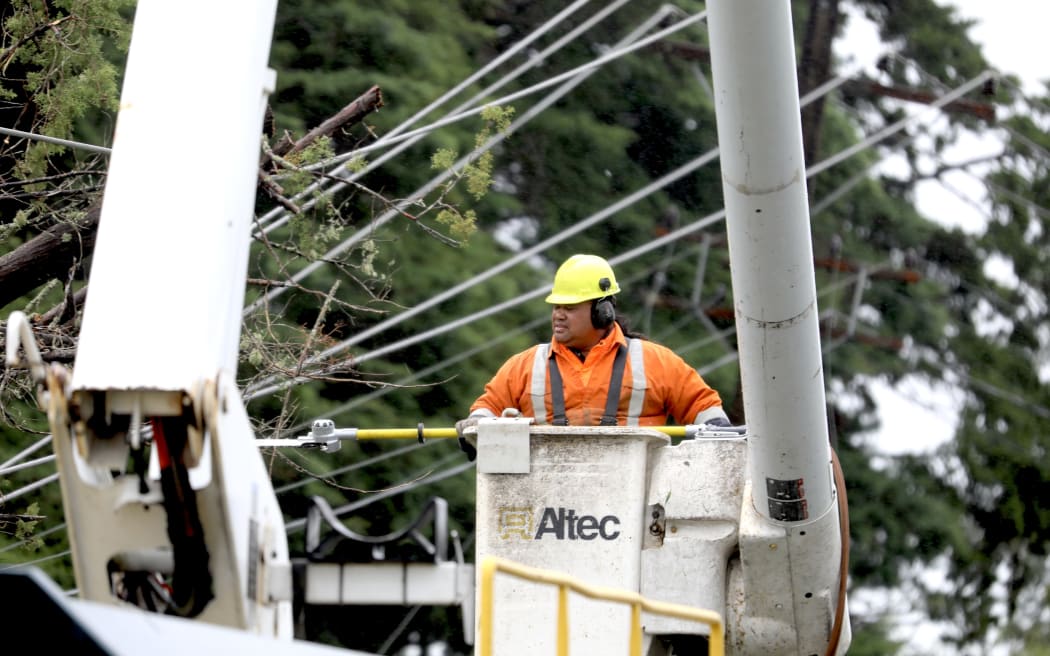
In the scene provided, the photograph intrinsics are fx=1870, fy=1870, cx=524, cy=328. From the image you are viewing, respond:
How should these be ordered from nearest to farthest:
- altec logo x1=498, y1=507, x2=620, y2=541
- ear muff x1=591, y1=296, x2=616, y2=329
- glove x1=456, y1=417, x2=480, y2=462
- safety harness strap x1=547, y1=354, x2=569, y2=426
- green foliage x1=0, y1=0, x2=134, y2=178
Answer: altec logo x1=498, y1=507, x2=620, y2=541
glove x1=456, y1=417, x2=480, y2=462
safety harness strap x1=547, y1=354, x2=569, y2=426
ear muff x1=591, y1=296, x2=616, y2=329
green foliage x1=0, y1=0, x2=134, y2=178

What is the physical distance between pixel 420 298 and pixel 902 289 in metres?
10.1

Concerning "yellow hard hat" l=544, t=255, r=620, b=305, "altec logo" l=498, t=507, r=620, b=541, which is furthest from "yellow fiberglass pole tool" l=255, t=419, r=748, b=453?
"yellow hard hat" l=544, t=255, r=620, b=305

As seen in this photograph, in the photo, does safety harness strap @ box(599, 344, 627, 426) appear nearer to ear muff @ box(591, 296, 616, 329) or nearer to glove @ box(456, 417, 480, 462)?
ear muff @ box(591, 296, 616, 329)

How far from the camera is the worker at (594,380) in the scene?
7.68m

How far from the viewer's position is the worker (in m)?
7.68

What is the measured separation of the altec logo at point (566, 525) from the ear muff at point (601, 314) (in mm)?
1294

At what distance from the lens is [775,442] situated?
258 inches

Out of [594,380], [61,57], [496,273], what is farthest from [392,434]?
[496,273]

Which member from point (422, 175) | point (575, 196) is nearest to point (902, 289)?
point (575, 196)

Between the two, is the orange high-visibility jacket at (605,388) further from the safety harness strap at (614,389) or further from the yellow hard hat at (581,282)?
the yellow hard hat at (581,282)

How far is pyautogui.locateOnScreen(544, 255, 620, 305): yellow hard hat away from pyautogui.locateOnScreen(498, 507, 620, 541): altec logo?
1284 millimetres

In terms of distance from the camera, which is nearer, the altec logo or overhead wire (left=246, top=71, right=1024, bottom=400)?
the altec logo

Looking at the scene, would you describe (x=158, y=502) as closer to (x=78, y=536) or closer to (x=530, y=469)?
(x=78, y=536)

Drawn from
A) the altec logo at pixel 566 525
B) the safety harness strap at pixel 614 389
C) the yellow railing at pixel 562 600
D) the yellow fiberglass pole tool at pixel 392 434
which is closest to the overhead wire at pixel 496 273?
the yellow fiberglass pole tool at pixel 392 434
